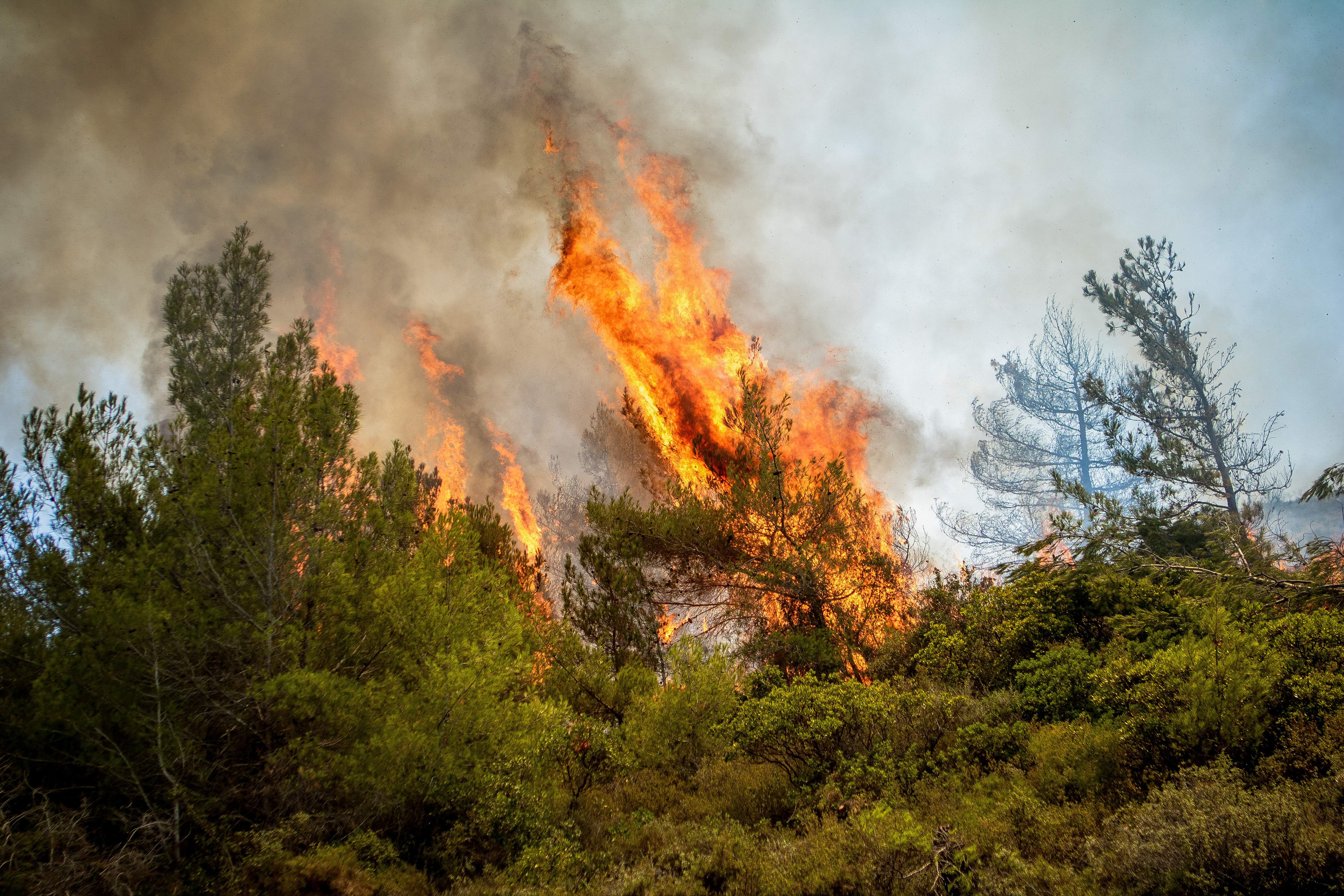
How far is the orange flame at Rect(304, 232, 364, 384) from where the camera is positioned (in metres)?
31.6

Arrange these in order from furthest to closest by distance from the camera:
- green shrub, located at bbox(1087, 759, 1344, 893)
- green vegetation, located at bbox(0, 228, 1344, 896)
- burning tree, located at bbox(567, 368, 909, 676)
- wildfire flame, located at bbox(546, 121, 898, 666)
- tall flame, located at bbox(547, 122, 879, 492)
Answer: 1. tall flame, located at bbox(547, 122, 879, 492)
2. wildfire flame, located at bbox(546, 121, 898, 666)
3. burning tree, located at bbox(567, 368, 909, 676)
4. green vegetation, located at bbox(0, 228, 1344, 896)
5. green shrub, located at bbox(1087, 759, 1344, 893)

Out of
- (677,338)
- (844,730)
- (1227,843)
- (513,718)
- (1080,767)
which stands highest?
(677,338)

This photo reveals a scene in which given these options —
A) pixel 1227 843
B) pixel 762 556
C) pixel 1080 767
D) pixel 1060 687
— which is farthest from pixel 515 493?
pixel 1227 843

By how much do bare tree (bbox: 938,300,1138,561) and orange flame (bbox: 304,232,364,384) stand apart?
33.3 meters

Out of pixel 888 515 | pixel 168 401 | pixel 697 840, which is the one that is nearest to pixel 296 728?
pixel 697 840

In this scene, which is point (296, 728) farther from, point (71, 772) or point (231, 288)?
point (231, 288)

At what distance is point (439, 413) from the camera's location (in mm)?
34438

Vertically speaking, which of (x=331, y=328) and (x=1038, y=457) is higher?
(x=331, y=328)

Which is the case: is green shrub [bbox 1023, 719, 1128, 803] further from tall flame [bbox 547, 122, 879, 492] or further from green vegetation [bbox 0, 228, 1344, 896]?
tall flame [bbox 547, 122, 879, 492]

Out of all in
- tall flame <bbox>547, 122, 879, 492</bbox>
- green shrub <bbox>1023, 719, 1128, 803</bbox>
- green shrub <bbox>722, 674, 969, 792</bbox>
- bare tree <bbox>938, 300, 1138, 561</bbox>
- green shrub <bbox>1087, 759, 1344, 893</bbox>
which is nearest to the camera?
green shrub <bbox>1087, 759, 1344, 893</bbox>

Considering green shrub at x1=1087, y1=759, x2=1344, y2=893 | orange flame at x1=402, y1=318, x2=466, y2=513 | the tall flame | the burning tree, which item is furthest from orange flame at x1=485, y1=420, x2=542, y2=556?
green shrub at x1=1087, y1=759, x2=1344, y2=893

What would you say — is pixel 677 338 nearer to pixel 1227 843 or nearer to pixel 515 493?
pixel 1227 843

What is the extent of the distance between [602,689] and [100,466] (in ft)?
31.9

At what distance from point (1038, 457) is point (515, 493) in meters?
28.8
